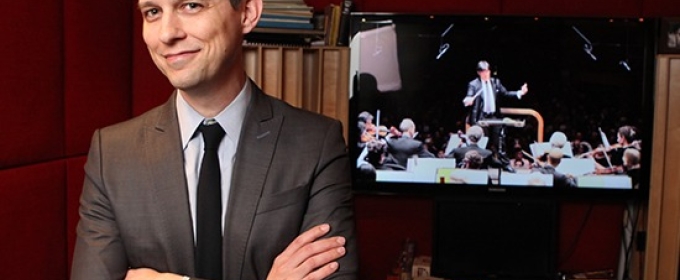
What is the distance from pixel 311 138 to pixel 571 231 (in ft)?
8.78

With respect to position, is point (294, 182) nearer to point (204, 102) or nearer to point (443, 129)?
point (204, 102)

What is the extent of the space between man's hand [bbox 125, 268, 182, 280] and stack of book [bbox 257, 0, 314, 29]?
199 cm

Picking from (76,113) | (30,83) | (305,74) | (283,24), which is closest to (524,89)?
(305,74)

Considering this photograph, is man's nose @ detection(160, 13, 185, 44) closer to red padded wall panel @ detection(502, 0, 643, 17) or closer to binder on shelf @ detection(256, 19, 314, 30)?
binder on shelf @ detection(256, 19, 314, 30)

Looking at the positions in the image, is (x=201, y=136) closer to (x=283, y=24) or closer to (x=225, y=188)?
(x=225, y=188)

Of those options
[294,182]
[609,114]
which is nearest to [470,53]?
[609,114]

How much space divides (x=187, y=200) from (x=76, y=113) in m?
1.48

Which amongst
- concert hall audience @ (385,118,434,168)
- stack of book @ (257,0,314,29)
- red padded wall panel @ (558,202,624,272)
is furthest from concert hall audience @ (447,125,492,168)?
stack of book @ (257,0,314,29)

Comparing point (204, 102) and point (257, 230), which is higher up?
point (204, 102)

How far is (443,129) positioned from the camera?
3432 millimetres

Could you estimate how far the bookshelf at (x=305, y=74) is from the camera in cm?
333

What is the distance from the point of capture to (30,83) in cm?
231

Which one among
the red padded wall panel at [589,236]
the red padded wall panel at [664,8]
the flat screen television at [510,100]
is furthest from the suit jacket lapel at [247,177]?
the red padded wall panel at [664,8]

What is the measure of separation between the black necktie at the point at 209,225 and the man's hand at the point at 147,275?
0.06m
